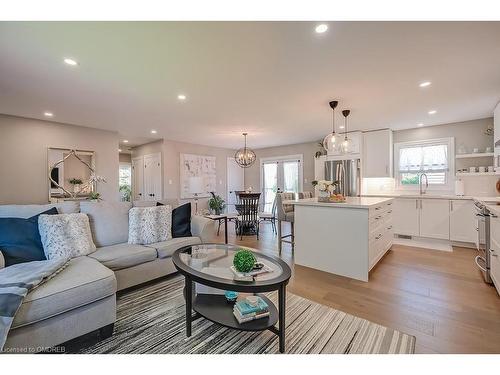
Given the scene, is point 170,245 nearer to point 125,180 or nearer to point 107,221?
point 107,221

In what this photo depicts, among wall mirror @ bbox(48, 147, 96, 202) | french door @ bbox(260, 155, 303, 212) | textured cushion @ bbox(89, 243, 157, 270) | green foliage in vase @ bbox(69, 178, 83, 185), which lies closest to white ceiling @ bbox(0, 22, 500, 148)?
wall mirror @ bbox(48, 147, 96, 202)

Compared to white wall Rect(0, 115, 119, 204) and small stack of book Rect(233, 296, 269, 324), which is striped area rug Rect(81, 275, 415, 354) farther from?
white wall Rect(0, 115, 119, 204)

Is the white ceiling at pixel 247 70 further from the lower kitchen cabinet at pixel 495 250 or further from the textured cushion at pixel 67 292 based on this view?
the textured cushion at pixel 67 292

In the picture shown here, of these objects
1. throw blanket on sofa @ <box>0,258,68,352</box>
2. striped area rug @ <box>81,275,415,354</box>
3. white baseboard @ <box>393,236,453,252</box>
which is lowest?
striped area rug @ <box>81,275,415,354</box>

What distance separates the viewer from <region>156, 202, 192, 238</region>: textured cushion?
120 inches

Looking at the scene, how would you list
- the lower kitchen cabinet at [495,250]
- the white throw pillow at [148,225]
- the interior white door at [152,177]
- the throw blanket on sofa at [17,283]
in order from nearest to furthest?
the throw blanket on sofa at [17,283]
the lower kitchen cabinet at [495,250]
the white throw pillow at [148,225]
the interior white door at [152,177]

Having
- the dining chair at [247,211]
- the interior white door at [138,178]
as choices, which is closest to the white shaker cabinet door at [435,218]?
the dining chair at [247,211]

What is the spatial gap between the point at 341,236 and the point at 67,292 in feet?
8.90

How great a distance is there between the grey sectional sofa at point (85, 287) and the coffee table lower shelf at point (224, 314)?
2.19 ft

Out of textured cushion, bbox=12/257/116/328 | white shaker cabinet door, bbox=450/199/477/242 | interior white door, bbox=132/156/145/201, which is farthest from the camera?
interior white door, bbox=132/156/145/201

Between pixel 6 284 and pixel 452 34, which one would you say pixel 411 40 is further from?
pixel 6 284

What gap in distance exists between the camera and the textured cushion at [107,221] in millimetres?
2639

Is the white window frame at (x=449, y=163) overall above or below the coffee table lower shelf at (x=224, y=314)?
above

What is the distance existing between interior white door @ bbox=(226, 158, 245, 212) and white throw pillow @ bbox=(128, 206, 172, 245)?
4.91 m
